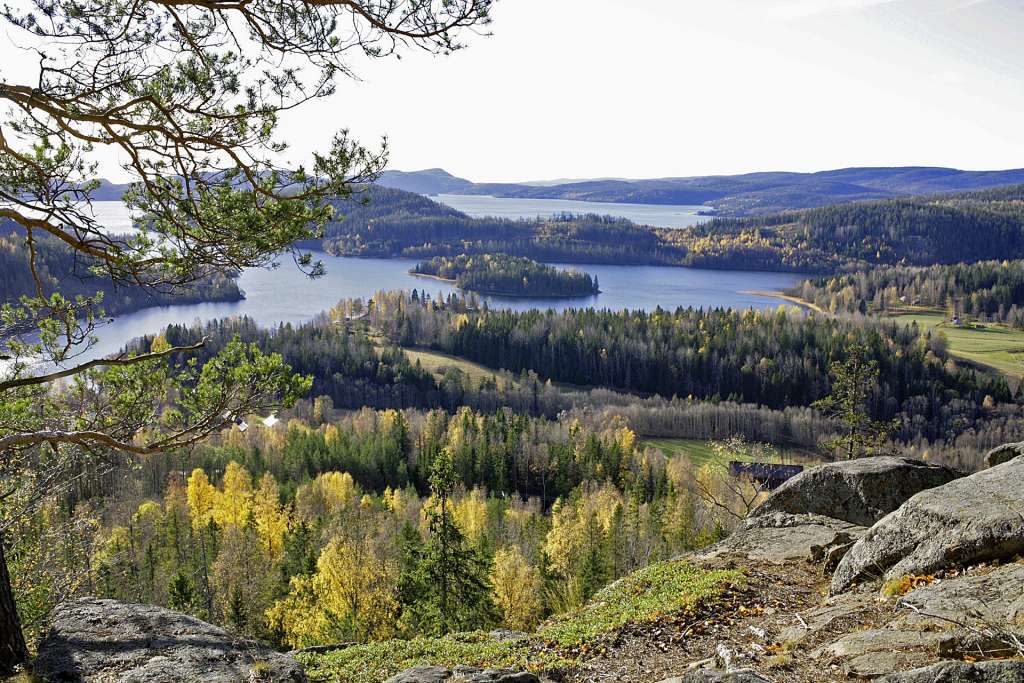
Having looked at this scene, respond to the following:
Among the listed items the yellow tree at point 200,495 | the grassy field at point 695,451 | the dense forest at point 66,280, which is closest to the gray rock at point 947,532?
the dense forest at point 66,280

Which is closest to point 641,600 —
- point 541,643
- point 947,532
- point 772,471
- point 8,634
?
point 541,643

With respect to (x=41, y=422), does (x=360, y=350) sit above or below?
below

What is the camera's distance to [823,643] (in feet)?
22.4

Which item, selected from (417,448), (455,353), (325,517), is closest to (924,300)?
(455,353)

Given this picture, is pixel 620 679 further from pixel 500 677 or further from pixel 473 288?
pixel 473 288

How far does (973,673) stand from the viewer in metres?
4.39

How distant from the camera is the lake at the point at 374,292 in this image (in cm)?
12394

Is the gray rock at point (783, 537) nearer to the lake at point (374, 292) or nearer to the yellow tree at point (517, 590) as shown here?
the yellow tree at point (517, 590)

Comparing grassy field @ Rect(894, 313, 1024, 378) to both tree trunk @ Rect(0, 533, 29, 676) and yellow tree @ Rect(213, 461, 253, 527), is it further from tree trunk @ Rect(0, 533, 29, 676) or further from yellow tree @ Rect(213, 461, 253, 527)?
tree trunk @ Rect(0, 533, 29, 676)

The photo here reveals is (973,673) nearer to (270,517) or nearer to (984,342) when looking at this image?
(270,517)

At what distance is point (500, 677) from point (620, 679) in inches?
66.8

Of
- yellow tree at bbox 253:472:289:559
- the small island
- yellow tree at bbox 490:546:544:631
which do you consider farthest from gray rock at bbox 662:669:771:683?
the small island

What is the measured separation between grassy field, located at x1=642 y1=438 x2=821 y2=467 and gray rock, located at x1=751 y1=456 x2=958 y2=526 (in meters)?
54.9

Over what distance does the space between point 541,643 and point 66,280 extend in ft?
146
